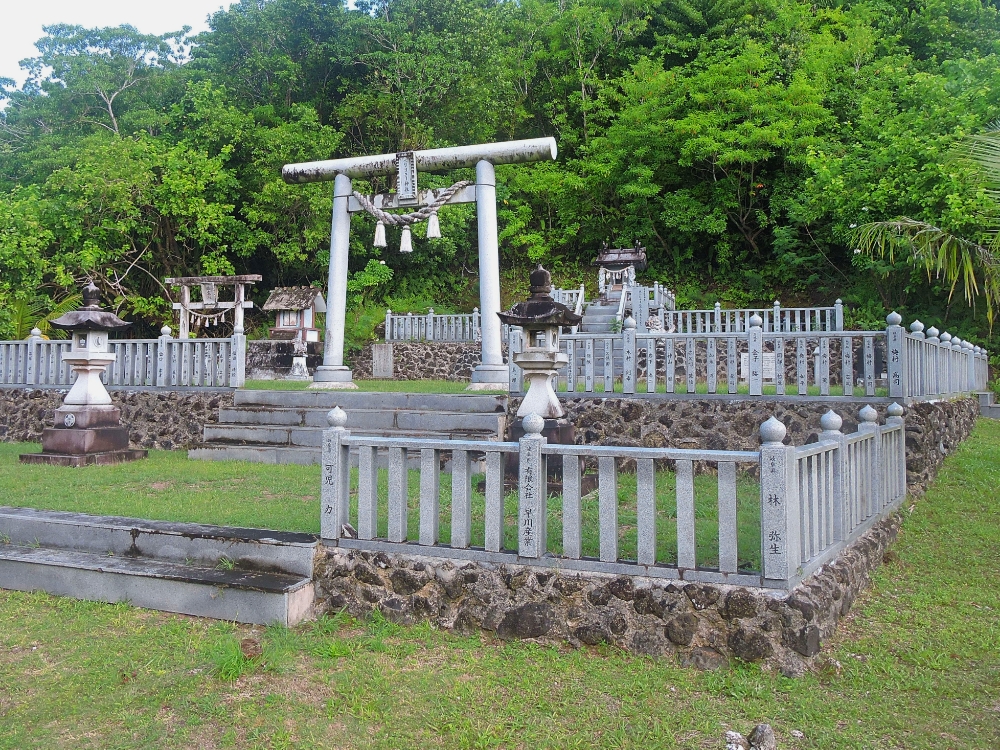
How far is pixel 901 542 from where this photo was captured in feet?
20.0

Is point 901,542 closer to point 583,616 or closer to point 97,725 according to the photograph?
point 583,616

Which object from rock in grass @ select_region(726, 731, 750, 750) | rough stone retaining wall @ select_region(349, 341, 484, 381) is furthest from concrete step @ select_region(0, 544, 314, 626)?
rough stone retaining wall @ select_region(349, 341, 484, 381)

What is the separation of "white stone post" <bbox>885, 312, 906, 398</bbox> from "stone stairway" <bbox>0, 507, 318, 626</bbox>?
6310 millimetres

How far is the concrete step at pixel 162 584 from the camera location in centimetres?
452

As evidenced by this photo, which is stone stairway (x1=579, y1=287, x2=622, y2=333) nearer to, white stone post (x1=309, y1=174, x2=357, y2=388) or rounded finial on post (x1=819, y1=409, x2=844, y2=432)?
white stone post (x1=309, y1=174, x2=357, y2=388)

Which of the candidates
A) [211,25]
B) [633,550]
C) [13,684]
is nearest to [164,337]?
[13,684]

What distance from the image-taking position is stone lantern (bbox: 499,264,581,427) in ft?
24.3

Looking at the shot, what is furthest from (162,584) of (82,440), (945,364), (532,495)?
(945,364)

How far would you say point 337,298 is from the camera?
11883mm

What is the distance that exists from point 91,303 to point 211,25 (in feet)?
61.5

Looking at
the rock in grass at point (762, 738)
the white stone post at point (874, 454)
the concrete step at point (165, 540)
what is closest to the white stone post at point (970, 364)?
the white stone post at point (874, 454)

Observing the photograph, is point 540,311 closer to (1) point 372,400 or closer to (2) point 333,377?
(1) point 372,400

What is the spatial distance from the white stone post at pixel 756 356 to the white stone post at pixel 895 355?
1.32 metres

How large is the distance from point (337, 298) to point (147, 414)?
365cm
